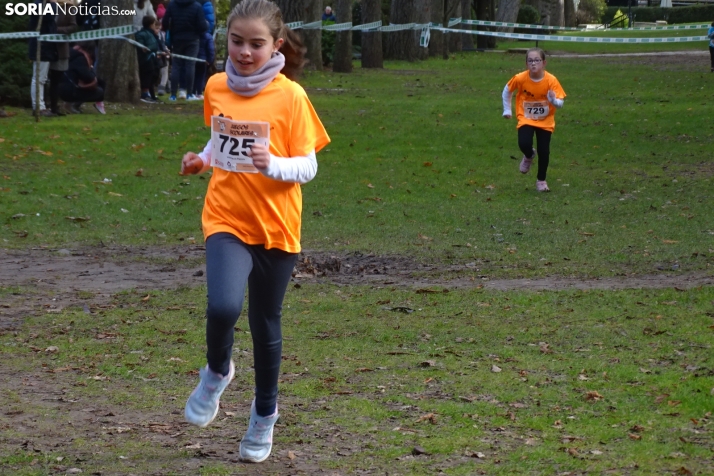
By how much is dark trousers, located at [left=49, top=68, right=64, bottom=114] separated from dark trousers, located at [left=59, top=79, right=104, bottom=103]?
22 cm

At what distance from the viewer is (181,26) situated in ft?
68.0

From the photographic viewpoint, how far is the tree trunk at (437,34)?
40031mm

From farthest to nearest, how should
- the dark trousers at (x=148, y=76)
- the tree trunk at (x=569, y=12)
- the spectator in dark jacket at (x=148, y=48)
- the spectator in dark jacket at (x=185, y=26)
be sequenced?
the tree trunk at (x=569, y=12) → the dark trousers at (x=148, y=76) → the spectator in dark jacket at (x=185, y=26) → the spectator in dark jacket at (x=148, y=48)

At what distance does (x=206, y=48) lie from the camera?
21.7 m

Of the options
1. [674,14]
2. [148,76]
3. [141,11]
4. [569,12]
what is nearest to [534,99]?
[141,11]

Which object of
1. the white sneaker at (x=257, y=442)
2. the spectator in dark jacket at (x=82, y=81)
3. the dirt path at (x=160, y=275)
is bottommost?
the dirt path at (x=160, y=275)

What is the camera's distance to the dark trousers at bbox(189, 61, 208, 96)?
860 inches

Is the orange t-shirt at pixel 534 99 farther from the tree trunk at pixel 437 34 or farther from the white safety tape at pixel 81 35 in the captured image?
the tree trunk at pixel 437 34

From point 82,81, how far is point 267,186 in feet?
46.3

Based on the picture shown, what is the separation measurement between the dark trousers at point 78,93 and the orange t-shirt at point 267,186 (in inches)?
553

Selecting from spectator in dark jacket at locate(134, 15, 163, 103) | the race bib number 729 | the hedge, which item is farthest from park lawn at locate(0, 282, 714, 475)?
the hedge

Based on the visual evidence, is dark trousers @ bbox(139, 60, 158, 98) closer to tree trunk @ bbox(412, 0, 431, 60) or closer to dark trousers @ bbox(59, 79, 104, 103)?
dark trousers @ bbox(59, 79, 104, 103)

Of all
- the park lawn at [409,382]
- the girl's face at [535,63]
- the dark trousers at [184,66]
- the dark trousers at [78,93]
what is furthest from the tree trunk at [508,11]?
the park lawn at [409,382]

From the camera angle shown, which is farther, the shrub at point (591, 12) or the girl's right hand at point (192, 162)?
the shrub at point (591, 12)
